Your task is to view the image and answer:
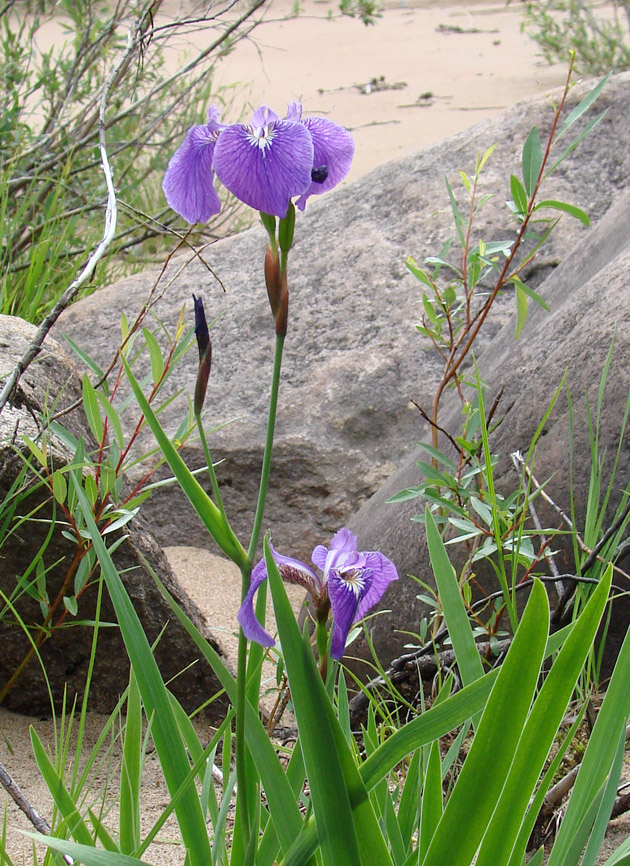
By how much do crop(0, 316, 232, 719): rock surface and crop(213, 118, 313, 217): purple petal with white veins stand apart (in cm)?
76

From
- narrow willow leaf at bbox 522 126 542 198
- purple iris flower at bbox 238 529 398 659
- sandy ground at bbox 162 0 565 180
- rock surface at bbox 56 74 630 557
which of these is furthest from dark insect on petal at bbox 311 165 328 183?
sandy ground at bbox 162 0 565 180

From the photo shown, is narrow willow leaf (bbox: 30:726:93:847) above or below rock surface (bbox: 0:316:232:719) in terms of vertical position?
above

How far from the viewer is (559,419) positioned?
1.38 metres

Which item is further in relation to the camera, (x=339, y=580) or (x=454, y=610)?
(x=454, y=610)

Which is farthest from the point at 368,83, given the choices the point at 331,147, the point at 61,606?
the point at 331,147

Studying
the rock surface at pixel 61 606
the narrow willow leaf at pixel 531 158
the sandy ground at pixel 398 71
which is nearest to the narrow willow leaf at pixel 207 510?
the rock surface at pixel 61 606

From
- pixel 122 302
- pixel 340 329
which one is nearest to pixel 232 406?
pixel 340 329

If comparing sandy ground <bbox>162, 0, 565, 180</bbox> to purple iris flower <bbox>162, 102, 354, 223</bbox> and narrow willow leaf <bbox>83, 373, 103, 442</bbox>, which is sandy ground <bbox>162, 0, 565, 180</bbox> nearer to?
narrow willow leaf <bbox>83, 373, 103, 442</bbox>

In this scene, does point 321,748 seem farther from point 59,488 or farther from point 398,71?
point 398,71

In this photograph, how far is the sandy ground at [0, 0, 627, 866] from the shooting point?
1.32m

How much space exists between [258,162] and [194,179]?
4.1 inches

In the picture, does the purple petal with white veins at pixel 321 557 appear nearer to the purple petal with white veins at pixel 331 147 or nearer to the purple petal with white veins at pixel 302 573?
the purple petal with white veins at pixel 302 573

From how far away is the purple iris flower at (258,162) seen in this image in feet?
1.85

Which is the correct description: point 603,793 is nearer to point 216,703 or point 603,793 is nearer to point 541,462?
point 541,462
